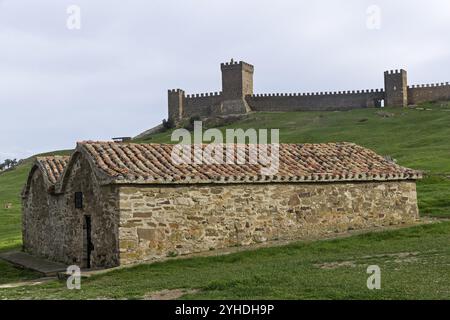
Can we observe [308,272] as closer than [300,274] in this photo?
No

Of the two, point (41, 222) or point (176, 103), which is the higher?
point (176, 103)

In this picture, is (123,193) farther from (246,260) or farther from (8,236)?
(8,236)

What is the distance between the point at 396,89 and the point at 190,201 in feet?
240

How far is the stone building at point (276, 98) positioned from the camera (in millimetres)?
86312

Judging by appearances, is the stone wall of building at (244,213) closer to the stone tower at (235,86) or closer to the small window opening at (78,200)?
the small window opening at (78,200)

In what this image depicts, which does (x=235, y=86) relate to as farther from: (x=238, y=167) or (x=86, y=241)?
(x=86, y=241)

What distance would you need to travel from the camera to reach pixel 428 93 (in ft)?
283

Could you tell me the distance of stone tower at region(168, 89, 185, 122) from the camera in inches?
3757

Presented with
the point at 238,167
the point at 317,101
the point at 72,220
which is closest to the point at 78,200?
the point at 72,220

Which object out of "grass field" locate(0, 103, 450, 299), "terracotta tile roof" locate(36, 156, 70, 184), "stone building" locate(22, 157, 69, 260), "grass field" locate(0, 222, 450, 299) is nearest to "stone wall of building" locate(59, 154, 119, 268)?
"stone building" locate(22, 157, 69, 260)

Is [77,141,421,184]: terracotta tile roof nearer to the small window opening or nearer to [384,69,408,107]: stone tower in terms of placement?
the small window opening

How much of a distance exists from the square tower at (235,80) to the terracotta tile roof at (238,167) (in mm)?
68698

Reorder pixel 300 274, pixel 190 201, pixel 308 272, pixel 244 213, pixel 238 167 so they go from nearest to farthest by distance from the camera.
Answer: pixel 300 274 → pixel 308 272 → pixel 190 201 → pixel 244 213 → pixel 238 167
